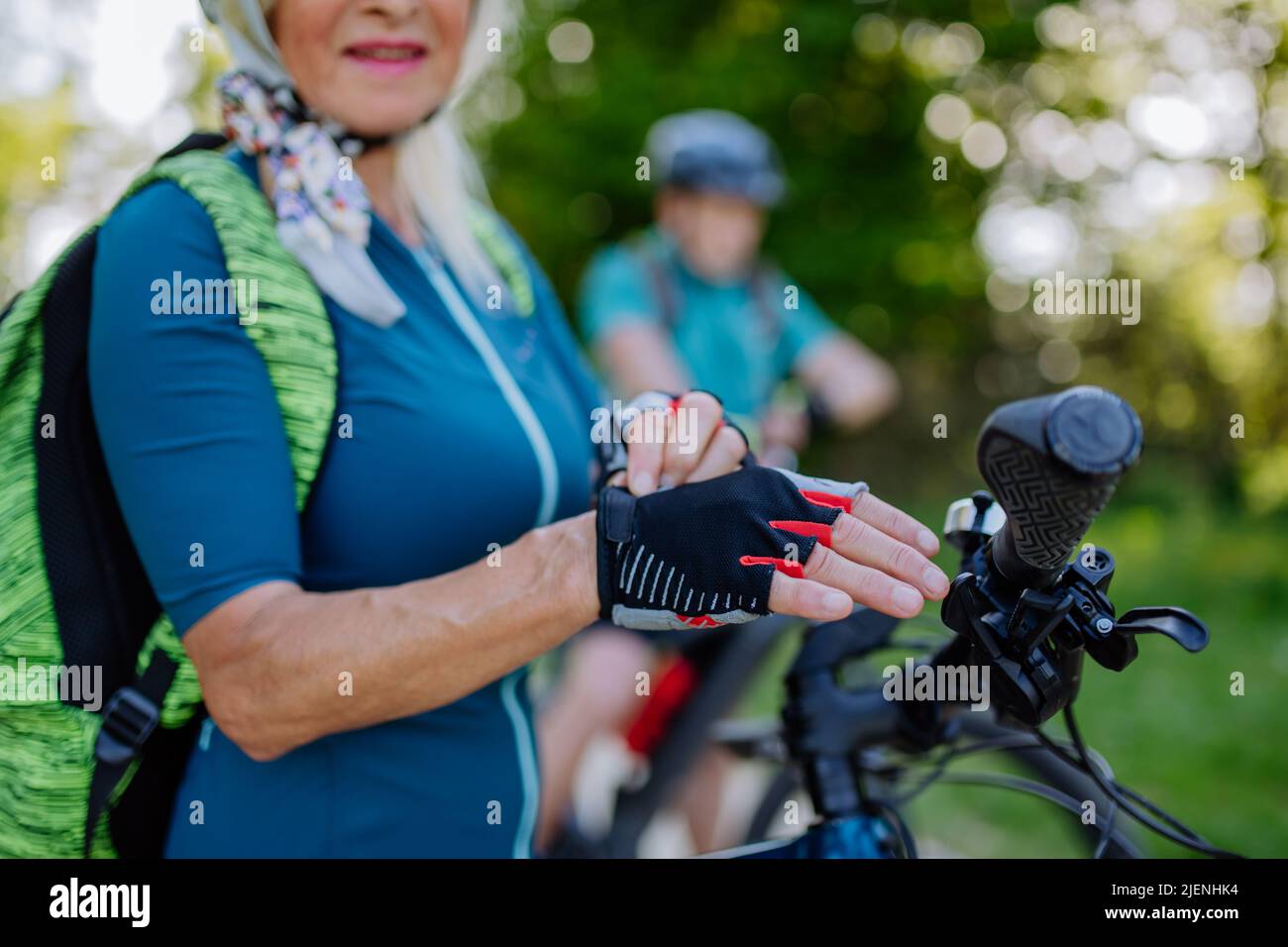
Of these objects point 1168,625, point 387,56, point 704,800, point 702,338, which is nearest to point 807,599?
point 1168,625

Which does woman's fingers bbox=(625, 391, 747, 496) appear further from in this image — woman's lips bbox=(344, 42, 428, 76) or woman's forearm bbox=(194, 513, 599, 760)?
woman's lips bbox=(344, 42, 428, 76)

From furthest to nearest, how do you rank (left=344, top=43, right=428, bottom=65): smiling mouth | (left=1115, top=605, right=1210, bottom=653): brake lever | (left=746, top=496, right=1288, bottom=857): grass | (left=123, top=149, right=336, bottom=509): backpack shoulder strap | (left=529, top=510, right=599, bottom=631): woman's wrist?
(left=746, top=496, right=1288, bottom=857): grass, (left=344, top=43, right=428, bottom=65): smiling mouth, (left=123, top=149, right=336, bottom=509): backpack shoulder strap, (left=529, top=510, right=599, bottom=631): woman's wrist, (left=1115, top=605, right=1210, bottom=653): brake lever

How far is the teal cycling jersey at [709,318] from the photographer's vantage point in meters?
4.13

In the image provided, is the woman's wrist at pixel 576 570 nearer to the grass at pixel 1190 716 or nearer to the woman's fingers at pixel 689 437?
the woman's fingers at pixel 689 437

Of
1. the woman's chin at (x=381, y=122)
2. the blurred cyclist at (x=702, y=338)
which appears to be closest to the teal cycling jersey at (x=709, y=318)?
the blurred cyclist at (x=702, y=338)

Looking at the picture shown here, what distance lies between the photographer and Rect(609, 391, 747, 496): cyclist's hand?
1429 millimetres

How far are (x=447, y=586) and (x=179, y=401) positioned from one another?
0.39 meters

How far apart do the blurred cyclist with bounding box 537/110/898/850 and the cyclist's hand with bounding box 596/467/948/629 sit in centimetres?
246

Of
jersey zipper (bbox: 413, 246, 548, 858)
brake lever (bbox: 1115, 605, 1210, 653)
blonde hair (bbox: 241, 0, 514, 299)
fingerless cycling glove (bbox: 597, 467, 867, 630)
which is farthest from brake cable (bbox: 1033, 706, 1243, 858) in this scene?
blonde hair (bbox: 241, 0, 514, 299)

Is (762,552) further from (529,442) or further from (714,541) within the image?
(529,442)

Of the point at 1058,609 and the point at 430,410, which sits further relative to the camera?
the point at 430,410

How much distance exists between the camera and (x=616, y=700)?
372cm
